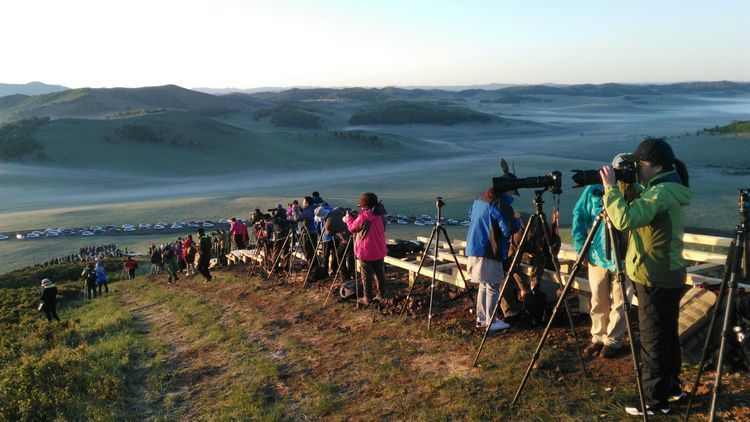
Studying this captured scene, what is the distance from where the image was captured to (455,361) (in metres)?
6.45

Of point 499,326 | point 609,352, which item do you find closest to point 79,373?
point 499,326

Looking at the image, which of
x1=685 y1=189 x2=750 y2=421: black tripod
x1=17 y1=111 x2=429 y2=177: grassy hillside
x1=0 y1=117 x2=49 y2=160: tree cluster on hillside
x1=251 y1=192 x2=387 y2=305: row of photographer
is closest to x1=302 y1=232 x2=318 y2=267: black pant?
x1=251 y1=192 x2=387 y2=305: row of photographer

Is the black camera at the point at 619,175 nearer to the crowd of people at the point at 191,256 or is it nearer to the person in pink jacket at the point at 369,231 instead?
the person in pink jacket at the point at 369,231

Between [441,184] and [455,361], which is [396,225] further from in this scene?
[455,361]

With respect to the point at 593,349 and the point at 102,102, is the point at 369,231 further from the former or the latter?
the point at 102,102

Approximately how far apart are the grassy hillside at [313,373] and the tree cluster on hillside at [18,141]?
261 feet

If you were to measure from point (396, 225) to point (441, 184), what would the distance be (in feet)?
55.3

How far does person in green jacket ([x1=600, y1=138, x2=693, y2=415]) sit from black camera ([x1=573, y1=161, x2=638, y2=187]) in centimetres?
7

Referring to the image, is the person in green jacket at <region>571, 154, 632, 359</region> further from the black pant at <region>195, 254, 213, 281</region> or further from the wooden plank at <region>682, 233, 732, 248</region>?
the black pant at <region>195, 254, 213, 281</region>

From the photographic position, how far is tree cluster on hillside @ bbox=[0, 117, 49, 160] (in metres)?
78.5

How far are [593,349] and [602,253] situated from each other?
1020 millimetres

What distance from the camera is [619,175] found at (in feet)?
15.1

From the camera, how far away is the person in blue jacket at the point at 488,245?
6660mm

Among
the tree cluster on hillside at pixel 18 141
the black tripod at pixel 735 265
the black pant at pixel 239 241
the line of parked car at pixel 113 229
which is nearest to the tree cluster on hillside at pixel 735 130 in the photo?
the line of parked car at pixel 113 229
